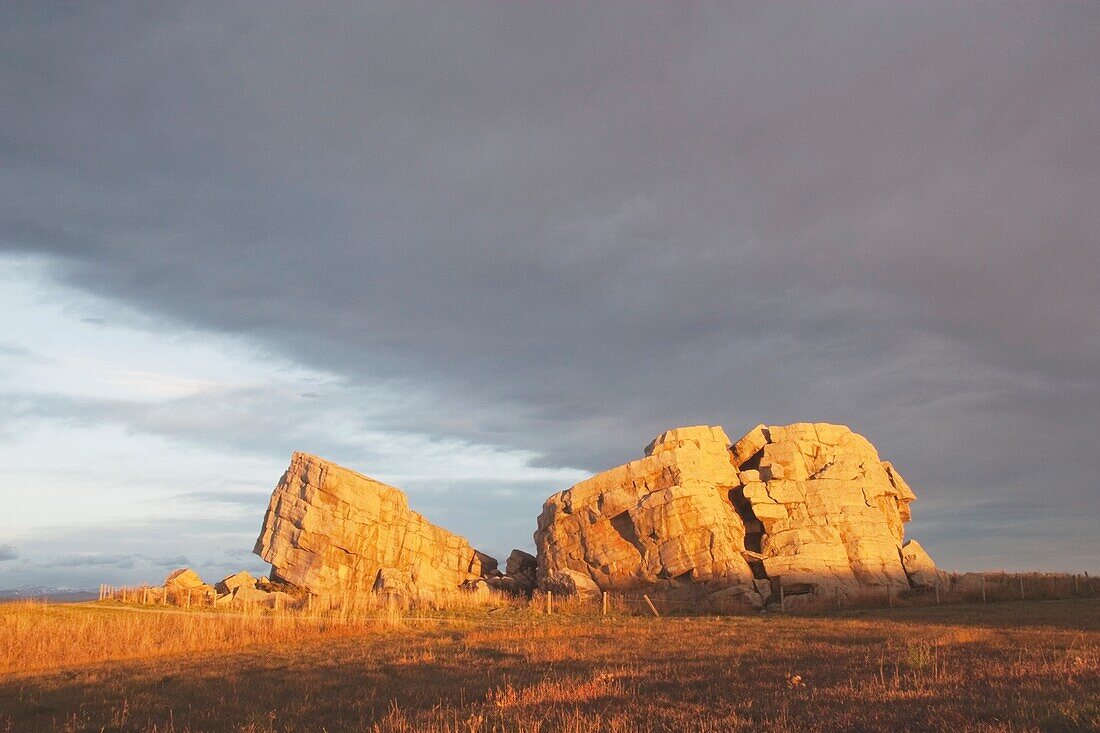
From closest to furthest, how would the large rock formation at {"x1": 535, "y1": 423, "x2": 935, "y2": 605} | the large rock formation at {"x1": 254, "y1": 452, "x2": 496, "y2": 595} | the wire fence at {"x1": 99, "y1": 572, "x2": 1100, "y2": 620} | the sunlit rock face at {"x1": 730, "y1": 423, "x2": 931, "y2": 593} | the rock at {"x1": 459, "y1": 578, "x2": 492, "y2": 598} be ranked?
1. the wire fence at {"x1": 99, "y1": 572, "x2": 1100, "y2": 620}
2. the large rock formation at {"x1": 535, "y1": 423, "x2": 935, "y2": 605}
3. the sunlit rock face at {"x1": 730, "y1": 423, "x2": 931, "y2": 593}
4. the rock at {"x1": 459, "y1": 578, "x2": 492, "y2": 598}
5. the large rock formation at {"x1": 254, "y1": 452, "x2": 496, "y2": 595}

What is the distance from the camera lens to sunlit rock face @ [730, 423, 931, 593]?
52406mm

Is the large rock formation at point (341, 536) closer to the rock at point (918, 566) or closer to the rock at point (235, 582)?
the rock at point (235, 582)

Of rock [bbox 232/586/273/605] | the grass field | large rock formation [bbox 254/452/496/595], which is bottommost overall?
the grass field

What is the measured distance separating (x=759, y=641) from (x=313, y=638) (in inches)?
656

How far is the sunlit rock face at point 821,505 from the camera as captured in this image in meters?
52.4

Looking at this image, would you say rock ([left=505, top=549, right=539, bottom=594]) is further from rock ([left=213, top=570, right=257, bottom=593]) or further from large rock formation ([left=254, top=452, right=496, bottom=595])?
rock ([left=213, top=570, right=257, bottom=593])

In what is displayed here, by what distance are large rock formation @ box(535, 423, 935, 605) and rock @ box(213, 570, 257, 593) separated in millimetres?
21031

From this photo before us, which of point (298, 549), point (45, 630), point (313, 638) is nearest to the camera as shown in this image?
point (45, 630)

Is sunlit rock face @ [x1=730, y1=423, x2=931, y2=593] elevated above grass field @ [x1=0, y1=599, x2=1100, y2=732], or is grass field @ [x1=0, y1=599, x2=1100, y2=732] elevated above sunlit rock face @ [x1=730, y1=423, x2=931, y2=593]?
sunlit rock face @ [x1=730, y1=423, x2=931, y2=593]

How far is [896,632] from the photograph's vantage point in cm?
2656

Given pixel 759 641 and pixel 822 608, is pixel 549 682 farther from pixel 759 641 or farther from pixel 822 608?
pixel 822 608

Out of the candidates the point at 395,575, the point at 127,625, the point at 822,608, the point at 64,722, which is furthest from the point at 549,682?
the point at 395,575

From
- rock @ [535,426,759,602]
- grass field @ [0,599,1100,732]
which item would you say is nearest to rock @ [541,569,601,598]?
rock @ [535,426,759,602]

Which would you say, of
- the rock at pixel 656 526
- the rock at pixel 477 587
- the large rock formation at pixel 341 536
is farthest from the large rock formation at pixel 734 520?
the large rock formation at pixel 341 536
